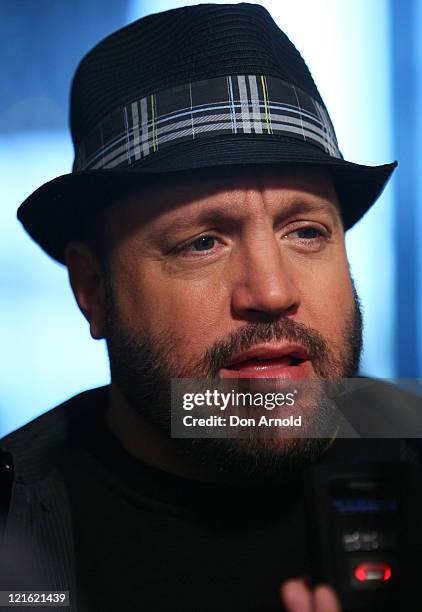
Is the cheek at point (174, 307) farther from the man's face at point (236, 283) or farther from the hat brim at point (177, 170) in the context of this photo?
the hat brim at point (177, 170)

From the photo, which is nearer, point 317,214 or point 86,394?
point 317,214

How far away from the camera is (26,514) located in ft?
2.61

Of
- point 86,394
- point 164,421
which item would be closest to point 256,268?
point 164,421

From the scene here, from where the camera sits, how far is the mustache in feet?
2.33

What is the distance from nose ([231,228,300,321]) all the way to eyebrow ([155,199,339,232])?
0.03 meters

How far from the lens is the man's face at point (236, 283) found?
720mm

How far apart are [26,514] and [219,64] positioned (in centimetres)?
54

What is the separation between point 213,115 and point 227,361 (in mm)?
259

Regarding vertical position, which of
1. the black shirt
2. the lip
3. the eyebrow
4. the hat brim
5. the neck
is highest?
the hat brim

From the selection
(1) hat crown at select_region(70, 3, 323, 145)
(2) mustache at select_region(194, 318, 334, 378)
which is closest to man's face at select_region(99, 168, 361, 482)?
(2) mustache at select_region(194, 318, 334, 378)

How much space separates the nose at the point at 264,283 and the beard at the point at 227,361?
1 cm

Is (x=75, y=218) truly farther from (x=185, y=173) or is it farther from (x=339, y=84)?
(x=339, y=84)

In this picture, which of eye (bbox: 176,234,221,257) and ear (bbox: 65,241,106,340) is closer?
eye (bbox: 176,234,221,257)

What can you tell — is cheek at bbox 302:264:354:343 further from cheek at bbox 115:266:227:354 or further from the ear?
the ear
